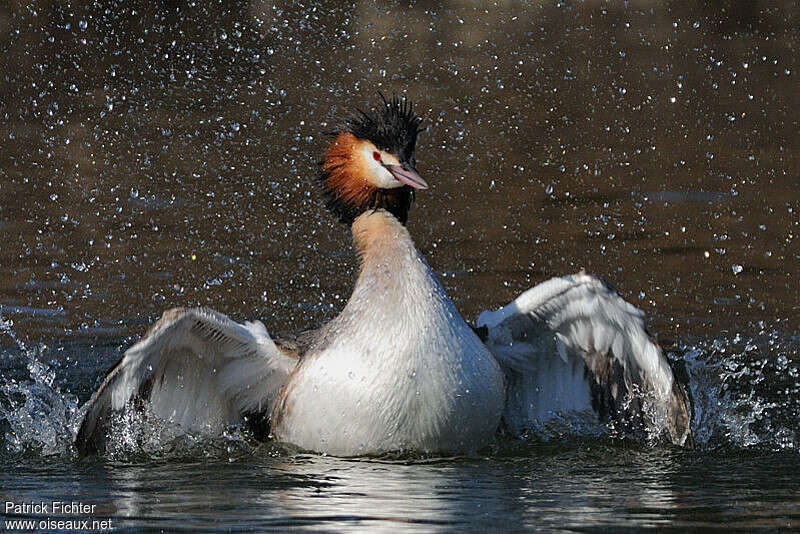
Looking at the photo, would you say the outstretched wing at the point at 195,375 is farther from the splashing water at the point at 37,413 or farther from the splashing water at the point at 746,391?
the splashing water at the point at 746,391

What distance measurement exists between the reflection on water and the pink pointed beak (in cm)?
155

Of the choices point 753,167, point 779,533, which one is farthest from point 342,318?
point 753,167

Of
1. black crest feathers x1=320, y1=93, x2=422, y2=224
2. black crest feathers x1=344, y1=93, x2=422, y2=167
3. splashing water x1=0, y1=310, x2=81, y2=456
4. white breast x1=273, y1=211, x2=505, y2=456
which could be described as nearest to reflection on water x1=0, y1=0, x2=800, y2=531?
splashing water x1=0, y1=310, x2=81, y2=456

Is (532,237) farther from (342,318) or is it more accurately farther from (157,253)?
(342,318)

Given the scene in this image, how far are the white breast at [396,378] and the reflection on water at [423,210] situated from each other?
18 centimetres

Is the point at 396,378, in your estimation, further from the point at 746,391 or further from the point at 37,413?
the point at 746,391

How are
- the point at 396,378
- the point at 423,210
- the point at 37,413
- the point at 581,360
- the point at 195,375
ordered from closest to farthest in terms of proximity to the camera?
the point at 396,378, the point at 195,375, the point at 581,360, the point at 37,413, the point at 423,210

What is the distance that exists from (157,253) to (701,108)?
357 inches

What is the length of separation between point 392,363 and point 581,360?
1.55 m

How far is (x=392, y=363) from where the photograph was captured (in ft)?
24.6

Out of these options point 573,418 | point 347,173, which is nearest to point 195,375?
point 347,173

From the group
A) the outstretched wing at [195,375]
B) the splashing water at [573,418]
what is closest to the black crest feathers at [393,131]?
the outstretched wing at [195,375]

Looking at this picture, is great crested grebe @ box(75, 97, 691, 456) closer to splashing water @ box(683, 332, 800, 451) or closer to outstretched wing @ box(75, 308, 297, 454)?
outstretched wing @ box(75, 308, 297, 454)

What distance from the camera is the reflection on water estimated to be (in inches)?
290
